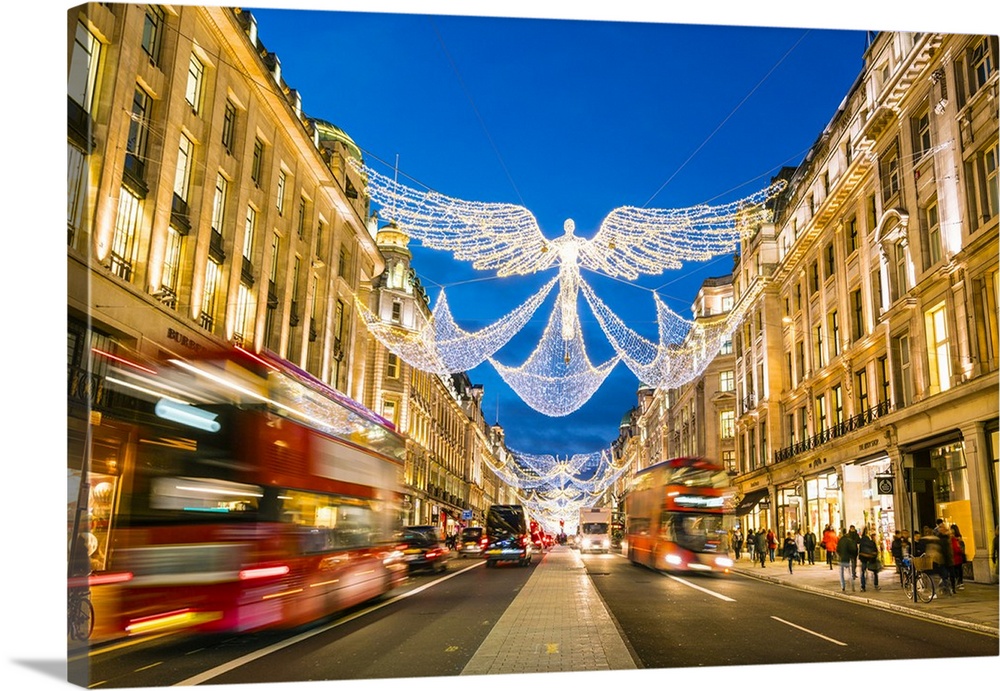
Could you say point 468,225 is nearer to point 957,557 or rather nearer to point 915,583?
point 915,583

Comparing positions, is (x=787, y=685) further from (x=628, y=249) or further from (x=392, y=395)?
(x=392, y=395)

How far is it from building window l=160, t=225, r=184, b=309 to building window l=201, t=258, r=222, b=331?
1357 millimetres

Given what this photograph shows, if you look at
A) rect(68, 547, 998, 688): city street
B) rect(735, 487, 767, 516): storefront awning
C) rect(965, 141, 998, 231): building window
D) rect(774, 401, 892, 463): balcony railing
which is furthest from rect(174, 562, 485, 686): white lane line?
rect(735, 487, 767, 516): storefront awning

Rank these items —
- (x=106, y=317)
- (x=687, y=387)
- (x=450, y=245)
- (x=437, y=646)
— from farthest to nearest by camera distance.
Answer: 1. (x=687, y=387)
2. (x=106, y=317)
3. (x=450, y=245)
4. (x=437, y=646)

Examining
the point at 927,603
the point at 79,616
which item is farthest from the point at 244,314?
the point at 927,603

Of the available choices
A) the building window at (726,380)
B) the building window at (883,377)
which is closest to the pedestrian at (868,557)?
the building window at (883,377)

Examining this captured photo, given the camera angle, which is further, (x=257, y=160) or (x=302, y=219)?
(x=302, y=219)

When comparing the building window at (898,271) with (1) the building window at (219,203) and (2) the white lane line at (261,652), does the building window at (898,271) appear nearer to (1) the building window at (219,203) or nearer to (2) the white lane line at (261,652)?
(2) the white lane line at (261,652)

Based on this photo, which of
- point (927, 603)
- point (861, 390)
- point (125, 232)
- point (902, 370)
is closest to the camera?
point (927, 603)

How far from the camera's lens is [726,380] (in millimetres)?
58906

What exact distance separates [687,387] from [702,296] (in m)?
9.51

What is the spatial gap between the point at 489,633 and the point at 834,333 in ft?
96.3

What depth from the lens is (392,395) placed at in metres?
53.3

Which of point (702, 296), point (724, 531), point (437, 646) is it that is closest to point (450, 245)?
point (437, 646)
